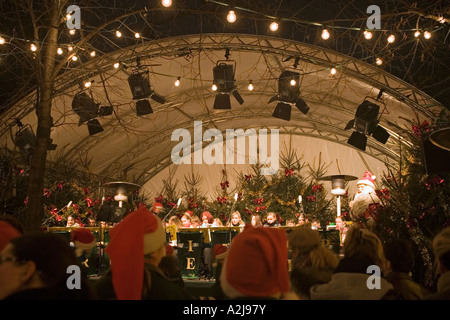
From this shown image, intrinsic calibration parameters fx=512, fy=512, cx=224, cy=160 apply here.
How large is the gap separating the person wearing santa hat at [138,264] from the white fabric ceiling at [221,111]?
7.91m

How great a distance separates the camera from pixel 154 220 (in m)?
2.96

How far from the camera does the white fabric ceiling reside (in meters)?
11.1

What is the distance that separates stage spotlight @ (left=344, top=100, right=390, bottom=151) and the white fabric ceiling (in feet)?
1.70

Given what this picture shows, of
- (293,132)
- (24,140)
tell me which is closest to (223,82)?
(24,140)

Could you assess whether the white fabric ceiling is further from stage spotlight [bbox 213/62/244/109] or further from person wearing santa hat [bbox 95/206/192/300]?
person wearing santa hat [bbox 95/206/192/300]

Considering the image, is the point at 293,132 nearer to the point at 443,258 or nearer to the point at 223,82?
the point at 223,82

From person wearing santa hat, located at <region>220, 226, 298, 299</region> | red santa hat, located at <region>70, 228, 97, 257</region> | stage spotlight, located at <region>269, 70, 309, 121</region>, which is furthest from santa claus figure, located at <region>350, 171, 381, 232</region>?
person wearing santa hat, located at <region>220, 226, 298, 299</region>

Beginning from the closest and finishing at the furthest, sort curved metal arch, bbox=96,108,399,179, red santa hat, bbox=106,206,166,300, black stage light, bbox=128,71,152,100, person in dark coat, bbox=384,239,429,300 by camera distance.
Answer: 1. red santa hat, bbox=106,206,166,300
2. person in dark coat, bbox=384,239,429,300
3. black stage light, bbox=128,71,152,100
4. curved metal arch, bbox=96,108,399,179

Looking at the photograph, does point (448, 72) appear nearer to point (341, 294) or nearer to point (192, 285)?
point (192, 285)

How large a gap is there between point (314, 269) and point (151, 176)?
50.8 ft

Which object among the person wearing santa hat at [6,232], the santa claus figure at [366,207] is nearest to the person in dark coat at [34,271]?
the person wearing santa hat at [6,232]

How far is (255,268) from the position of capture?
86.9 inches

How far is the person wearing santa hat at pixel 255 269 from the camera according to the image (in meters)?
2.20
